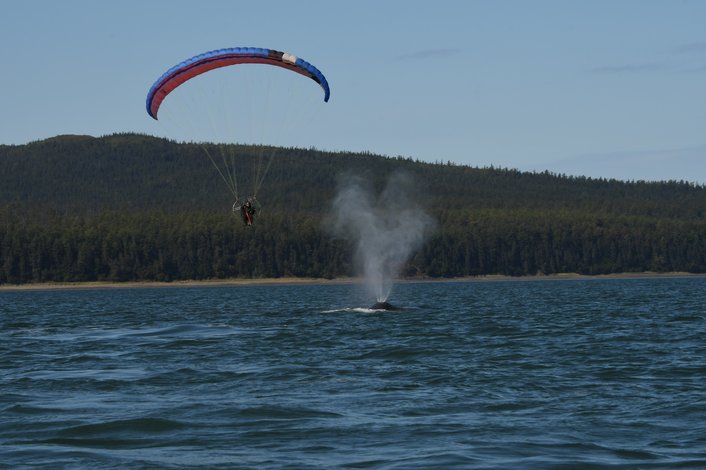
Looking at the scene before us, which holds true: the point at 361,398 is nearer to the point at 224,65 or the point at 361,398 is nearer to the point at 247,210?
the point at 247,210

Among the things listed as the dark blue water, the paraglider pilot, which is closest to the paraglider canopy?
the paraglider pilot

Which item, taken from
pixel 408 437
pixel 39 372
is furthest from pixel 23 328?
pixel 408 437

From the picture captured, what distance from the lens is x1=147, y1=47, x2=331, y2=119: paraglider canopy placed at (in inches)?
2095

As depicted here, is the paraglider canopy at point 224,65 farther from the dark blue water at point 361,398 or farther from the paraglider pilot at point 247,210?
the dark blue water at point 361,398

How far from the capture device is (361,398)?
35.9m

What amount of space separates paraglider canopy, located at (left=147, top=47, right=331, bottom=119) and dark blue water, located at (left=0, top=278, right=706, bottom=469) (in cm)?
1260

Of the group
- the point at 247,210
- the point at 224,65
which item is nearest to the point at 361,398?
the point at 247,210

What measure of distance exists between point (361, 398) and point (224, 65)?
2410 centimetres

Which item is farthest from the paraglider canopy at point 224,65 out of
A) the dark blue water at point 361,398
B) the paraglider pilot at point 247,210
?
the dark blue water at point 361,398

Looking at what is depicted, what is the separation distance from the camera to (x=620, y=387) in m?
37.7

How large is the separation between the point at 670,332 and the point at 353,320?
20.4 metres

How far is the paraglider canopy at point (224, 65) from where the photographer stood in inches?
2095

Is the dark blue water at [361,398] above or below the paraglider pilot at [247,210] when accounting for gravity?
below

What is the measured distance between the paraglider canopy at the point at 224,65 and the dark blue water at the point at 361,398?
41.4 ft
